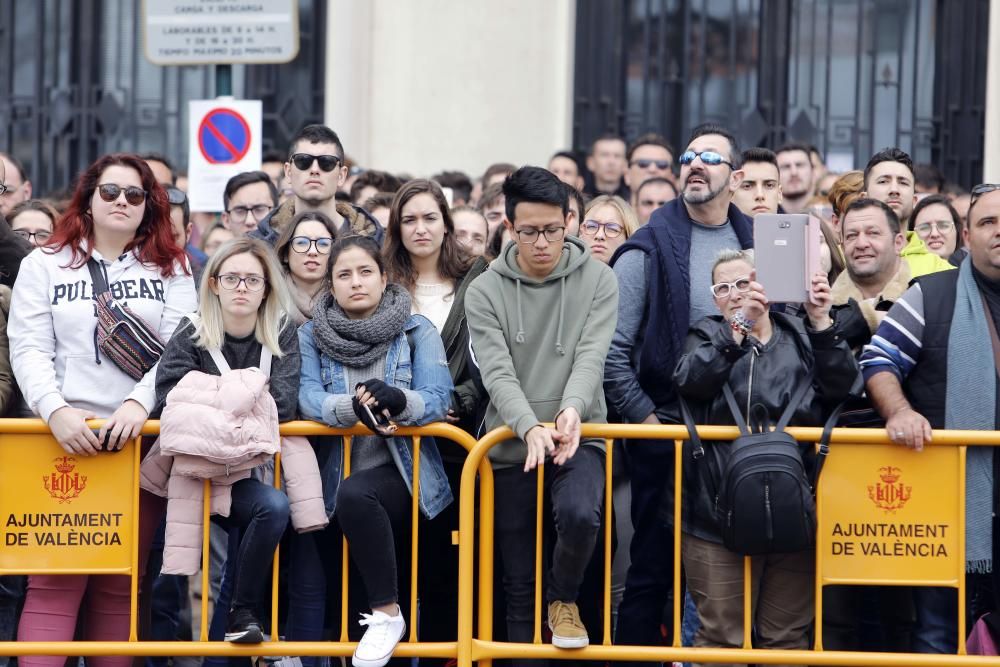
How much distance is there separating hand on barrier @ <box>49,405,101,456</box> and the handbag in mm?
310

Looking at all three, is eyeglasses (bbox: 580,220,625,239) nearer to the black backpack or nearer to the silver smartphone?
the silver smartphone

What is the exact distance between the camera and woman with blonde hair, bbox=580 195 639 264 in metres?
7.64

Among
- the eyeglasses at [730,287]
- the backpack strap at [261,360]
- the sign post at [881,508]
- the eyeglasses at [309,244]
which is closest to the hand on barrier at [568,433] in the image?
the eyeglasses at [730,287]

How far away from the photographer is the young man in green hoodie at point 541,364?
5938 mm

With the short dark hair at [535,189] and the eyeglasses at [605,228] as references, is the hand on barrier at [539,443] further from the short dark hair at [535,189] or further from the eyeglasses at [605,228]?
the eyeglasses at [605,228]

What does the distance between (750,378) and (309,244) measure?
216 centimetres

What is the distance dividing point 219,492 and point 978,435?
302cm

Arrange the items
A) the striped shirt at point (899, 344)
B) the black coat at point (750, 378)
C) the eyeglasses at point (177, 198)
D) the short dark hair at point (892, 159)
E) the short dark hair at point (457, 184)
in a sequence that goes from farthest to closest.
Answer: the short dark hair at point (457, 184), the eyeglasses at point (177, 198), the short dark hair at point (892, 159), the striped shirt at point (899, 344), the black coat at point (750, 378)

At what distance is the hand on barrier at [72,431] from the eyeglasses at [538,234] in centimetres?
189

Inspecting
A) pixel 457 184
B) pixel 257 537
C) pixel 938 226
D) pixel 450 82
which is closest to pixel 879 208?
pixel 938 226

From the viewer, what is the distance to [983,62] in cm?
1169

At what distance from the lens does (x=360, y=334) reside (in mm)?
6266

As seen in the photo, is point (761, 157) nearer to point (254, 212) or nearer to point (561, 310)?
point (561, 310)

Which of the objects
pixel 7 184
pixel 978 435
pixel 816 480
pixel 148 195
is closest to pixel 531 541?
pixel 816 480
